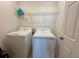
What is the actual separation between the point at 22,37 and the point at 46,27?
1361 mm

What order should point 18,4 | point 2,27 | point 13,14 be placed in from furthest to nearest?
point 18,4 < point 13,14 < point 2,27

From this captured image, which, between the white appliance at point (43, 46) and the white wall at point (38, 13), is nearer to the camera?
the white appliance at point (43, 46)

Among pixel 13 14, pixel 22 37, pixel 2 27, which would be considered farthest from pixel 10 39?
pixel 13 14

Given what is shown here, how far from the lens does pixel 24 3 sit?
11.0 ft

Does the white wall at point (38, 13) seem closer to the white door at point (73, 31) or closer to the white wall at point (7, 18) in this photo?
the white wall at point (7, 18)

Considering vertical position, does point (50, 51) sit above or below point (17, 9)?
below

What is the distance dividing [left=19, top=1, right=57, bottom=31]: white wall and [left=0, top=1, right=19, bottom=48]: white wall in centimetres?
A: 42

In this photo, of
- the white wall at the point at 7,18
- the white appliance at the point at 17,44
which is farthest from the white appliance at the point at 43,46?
the white wall at the point at 7,18

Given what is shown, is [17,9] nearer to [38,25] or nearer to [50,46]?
[38,25]

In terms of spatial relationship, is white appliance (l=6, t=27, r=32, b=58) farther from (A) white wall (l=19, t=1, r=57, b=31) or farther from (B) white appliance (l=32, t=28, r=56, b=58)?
(A) white wall (l=19, t=1, r=57, b=31)

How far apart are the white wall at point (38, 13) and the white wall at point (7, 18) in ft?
1.36

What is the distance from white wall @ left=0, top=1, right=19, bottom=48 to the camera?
253 centimetres

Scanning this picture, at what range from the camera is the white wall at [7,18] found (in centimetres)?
253

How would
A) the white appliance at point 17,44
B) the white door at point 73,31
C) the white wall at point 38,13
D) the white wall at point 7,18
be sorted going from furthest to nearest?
the white wall at point 38,13, the white wall at point 7,18, the white appliance at point 17,44, the white door at point 73,31
